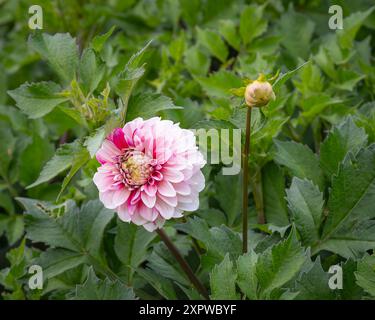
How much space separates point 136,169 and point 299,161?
0.35m

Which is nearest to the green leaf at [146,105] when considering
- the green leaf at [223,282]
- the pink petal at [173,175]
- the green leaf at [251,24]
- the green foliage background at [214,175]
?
the green foliage background at [214,175]

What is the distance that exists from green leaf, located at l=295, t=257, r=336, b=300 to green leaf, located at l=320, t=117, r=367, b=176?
0.74 feet

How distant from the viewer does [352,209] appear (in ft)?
3.34

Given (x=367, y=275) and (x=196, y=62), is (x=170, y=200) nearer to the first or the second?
(x=367, y=275)

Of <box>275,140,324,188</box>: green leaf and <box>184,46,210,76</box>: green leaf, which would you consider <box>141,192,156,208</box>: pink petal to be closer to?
<box>275,140,324,188</box>: green leaf

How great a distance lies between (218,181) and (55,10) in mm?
862

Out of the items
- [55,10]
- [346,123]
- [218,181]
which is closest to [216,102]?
[218,181]

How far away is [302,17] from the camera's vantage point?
60.7 inches

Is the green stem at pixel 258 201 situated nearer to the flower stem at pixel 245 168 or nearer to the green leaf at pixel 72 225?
the flower stem at pixel 245 168

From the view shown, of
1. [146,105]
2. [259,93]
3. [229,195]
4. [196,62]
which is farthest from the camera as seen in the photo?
[196,62]

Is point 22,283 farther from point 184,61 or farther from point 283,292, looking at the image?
point 184,61

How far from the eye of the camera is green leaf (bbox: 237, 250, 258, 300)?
35.8 inches

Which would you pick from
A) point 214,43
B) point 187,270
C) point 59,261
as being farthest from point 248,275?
point 214,43

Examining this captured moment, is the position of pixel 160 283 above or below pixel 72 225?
below
